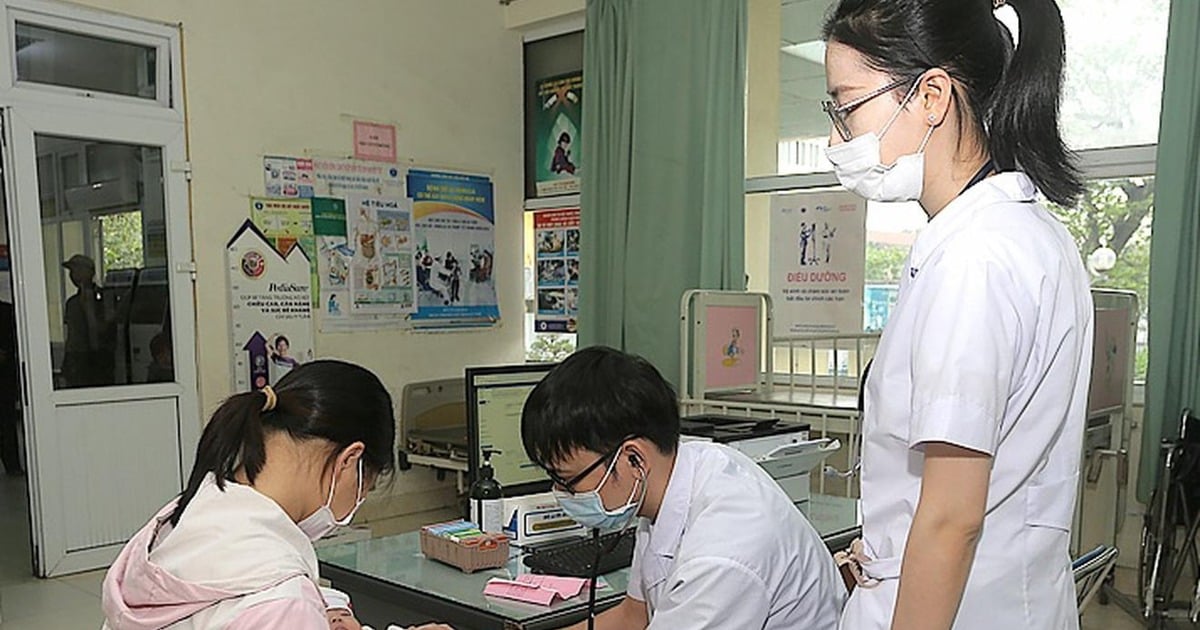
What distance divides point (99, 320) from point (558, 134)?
2.59 metres

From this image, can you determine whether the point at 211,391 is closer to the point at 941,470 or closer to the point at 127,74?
the point at 127,74

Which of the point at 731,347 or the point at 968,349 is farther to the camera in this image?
the point at 731,347

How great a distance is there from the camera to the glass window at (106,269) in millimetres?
3730

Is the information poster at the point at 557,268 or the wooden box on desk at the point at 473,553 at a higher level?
the information poster at the point at 557,268

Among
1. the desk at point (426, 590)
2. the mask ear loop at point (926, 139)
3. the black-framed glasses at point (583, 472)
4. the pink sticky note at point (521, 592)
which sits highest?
the mask ear loop at point (926, 139)

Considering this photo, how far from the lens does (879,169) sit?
3.41ft

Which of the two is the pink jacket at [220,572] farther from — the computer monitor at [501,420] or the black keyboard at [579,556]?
the computer monitor at [501,420]

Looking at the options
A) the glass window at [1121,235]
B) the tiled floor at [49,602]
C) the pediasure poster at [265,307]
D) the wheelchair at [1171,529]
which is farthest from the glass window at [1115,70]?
the pediasure poster at [265,307]

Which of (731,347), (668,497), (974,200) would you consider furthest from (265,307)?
(974,200)

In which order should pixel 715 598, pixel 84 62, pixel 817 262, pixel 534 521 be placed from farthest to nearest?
pixel 817 262 → pixel 84 62 → pixel 534 521 → pixel 715 598

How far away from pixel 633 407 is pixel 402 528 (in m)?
3.45

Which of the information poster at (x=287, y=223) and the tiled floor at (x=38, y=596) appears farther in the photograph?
the information poster at (x=287, y=223)

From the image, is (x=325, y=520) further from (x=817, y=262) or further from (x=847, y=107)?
(x=817, y=262)

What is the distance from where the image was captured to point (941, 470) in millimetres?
898
